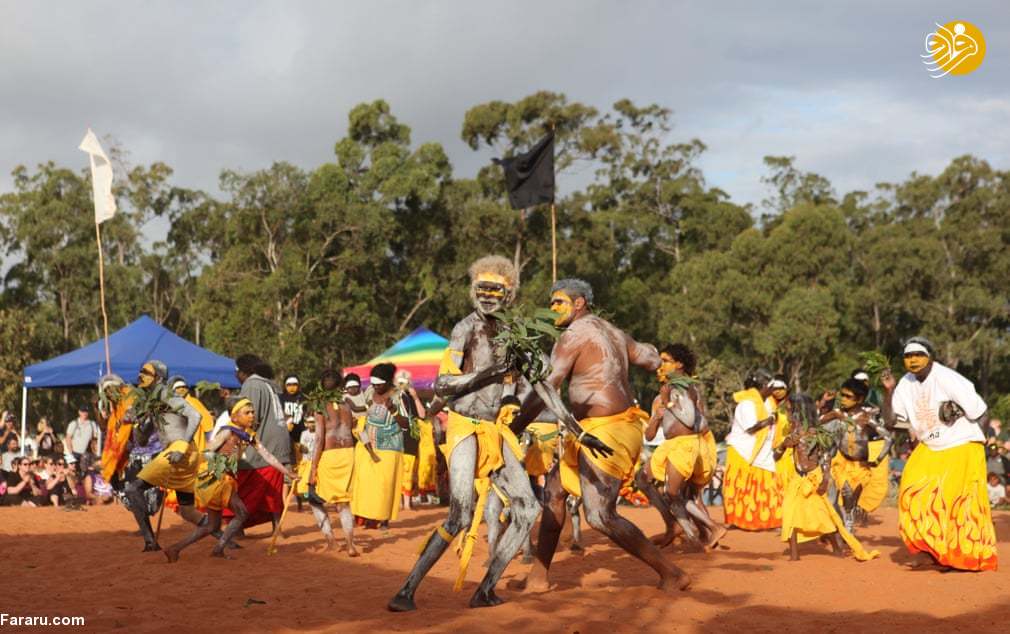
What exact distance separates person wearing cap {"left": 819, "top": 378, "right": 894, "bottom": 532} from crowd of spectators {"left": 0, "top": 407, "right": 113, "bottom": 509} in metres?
11.3

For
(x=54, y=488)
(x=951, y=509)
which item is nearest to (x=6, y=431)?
(x=54, y=488)

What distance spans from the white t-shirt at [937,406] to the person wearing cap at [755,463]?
364 cm

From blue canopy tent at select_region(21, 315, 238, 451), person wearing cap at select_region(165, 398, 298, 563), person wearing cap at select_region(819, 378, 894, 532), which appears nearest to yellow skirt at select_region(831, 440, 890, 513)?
person wearing cap at select_region(819, 378, 894, 532)

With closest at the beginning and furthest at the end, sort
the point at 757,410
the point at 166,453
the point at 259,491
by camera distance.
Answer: the point at 166,453, the point at 259,491, the point at 757,410

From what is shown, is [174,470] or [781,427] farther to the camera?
[781,427]

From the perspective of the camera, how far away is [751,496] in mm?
13703

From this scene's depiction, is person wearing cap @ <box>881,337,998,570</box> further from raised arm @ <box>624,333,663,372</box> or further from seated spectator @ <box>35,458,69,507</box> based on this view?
seated spectator @ <box>35,458,69,507</box>

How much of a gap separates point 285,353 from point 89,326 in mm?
13720

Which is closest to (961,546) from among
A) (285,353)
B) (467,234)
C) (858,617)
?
(858,617)

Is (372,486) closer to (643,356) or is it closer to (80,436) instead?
(643,356)

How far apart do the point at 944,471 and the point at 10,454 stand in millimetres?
15370

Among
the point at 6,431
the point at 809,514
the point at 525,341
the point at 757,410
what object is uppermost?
the point at 525,341

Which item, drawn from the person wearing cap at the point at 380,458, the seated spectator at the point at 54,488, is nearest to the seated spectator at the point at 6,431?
the seated spectator at the point at 54,488

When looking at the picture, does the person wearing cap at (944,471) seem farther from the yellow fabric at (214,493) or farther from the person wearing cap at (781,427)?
the yellow fabric at (214,493)
